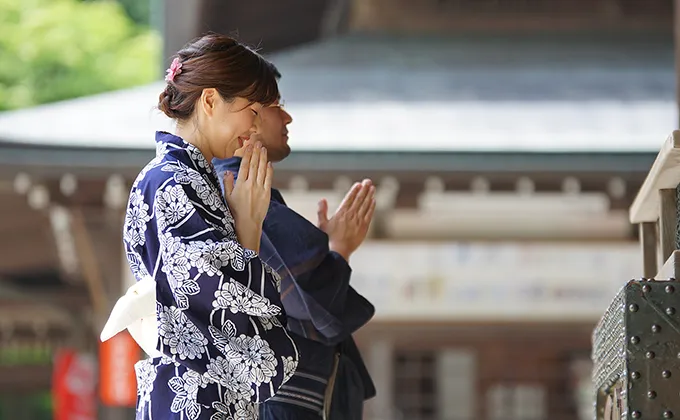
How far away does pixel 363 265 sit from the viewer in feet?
22.2

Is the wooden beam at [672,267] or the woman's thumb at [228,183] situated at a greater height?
the woman's thumb at [228,183]

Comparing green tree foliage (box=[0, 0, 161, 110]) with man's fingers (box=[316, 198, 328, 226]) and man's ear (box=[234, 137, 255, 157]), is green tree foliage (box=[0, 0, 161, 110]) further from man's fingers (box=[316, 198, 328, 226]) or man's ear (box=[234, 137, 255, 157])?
man's ear (box=[234, 137, 255, 157])

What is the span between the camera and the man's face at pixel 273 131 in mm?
2289

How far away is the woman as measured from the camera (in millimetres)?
1924

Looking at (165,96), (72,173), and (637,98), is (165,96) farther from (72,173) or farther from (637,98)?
(637,98)

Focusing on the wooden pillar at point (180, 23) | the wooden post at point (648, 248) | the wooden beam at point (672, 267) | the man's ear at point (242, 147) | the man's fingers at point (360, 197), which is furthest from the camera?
the wooden pillar at point (180, 23)

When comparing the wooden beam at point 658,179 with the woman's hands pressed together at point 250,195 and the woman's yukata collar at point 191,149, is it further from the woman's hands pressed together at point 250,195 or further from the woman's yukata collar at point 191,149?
the woman's yukata collar at point 191,149

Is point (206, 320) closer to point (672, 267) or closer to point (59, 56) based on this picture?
point (672, 267)

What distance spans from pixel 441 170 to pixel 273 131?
12.1 ft

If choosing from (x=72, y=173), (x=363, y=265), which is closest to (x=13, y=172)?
(x=72, y=173)

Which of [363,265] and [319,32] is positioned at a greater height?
[319,32]

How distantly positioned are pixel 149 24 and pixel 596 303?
1320cm

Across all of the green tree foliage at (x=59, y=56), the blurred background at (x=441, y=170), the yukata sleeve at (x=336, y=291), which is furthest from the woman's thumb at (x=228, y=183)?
the green tree foliage at (x=59, y=56)

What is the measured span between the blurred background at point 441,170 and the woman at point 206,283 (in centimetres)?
276
